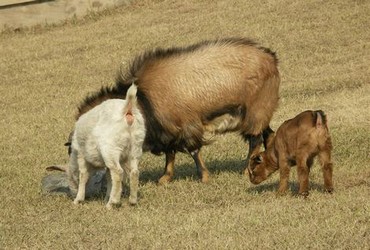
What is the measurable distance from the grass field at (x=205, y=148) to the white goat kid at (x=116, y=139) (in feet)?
1.12

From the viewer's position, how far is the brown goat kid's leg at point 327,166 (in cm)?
962

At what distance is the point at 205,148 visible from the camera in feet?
44.4

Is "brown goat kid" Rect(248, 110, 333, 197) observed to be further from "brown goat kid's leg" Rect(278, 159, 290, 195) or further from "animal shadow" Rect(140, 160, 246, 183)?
"animal shadow" Rect(140, 160, 246, 183)

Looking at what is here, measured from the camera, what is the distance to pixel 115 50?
73.0 feet

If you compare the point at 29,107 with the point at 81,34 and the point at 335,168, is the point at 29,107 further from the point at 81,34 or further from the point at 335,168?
the point at 335,168

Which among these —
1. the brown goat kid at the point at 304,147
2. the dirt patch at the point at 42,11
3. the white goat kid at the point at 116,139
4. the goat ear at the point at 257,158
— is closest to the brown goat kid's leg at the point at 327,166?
the brown goat kid at the point at 304,147

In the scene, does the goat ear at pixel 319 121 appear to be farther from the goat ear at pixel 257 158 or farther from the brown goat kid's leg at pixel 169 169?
the brown goat kid's leg at pixel 169 169

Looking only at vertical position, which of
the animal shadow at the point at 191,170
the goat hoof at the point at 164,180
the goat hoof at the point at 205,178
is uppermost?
the goat hoof at the point at 205,178

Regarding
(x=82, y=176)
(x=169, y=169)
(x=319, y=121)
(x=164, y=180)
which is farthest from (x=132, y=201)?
(x=319, y=121)

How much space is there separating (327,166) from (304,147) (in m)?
0.30

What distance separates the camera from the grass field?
336 inches

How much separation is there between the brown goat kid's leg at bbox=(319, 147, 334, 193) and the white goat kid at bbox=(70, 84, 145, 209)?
73.4 inches

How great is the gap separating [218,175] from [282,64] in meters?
8.36

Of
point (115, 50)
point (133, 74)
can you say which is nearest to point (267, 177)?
point (133, 74)
